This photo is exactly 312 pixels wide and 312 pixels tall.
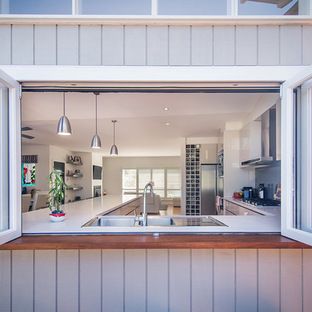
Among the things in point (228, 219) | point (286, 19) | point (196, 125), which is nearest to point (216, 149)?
point (196, 125)

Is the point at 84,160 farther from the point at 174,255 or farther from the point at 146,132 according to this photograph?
the point at 174,255

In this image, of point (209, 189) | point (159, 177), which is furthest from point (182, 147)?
point (159, 177)

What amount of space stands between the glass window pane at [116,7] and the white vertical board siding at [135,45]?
143 mm

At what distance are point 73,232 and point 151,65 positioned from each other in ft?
4.30

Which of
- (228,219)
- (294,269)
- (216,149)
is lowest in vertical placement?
(294,269)

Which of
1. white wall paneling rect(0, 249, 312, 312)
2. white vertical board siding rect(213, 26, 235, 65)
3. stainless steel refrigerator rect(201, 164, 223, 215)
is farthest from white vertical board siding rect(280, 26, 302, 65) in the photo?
stainless steel refrigerator rect(201, 164, 223, 215)

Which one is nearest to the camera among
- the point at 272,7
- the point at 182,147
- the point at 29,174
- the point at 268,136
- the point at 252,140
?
the point at 272,7

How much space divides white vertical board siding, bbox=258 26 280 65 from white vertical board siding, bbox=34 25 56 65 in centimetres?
148

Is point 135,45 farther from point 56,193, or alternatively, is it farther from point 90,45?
point 56,193

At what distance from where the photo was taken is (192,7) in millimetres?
2014

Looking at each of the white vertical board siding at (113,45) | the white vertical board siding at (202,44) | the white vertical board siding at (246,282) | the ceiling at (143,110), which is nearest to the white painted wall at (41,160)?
the ceiling at (143,110)

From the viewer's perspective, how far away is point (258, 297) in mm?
1933

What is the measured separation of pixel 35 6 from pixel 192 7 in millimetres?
1166

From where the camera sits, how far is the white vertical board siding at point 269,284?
1934mm
